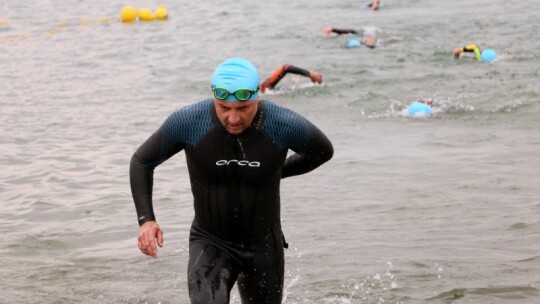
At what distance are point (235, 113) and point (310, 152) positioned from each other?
0.59 metres

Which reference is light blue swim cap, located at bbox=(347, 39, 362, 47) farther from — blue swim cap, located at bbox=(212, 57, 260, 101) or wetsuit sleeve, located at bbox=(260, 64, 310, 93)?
blue swim cap, located at bbox=(212, 57, 260, 101)

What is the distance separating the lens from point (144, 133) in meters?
14.4

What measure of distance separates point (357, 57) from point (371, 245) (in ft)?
41.2

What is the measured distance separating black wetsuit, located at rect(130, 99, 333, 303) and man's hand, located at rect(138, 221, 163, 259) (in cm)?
9

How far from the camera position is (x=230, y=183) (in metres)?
5.19

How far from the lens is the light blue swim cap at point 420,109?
48.7 ft

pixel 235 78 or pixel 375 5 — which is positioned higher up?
pixel 235 78

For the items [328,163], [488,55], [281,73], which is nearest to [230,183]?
[328,163]

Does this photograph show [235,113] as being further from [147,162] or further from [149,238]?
[149,238]

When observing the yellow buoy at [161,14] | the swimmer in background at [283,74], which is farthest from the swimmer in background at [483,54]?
the yellow buoy at [161,14]

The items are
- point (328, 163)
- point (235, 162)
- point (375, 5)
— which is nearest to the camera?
point (235, 162)

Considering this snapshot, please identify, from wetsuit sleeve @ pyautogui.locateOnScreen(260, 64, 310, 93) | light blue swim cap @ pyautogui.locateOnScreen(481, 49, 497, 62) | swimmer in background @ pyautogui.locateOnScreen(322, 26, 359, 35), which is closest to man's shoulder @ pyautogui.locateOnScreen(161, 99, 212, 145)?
wetsuit sleeve @ pyautogui.locateOnScreen(260, 64, 310, 93)

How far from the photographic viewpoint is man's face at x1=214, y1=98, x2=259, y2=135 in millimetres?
4938

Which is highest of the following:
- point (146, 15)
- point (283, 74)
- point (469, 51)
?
point (283, 74)
